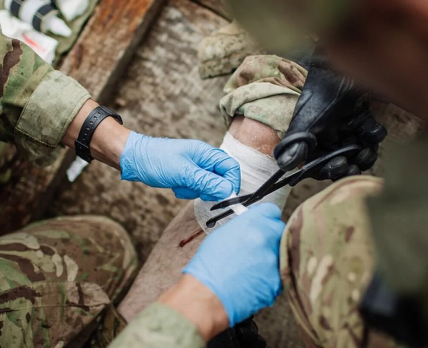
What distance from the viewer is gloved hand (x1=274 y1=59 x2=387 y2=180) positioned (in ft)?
2.90

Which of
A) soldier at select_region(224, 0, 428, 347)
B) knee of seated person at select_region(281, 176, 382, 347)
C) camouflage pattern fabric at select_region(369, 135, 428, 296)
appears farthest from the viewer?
knee of seated person at select_region(281, 176, 382, 347)

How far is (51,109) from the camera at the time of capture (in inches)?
46.9

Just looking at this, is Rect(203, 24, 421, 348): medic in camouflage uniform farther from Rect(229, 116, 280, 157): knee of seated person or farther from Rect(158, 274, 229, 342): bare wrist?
Rect(229, 116, 280, 157): knee of seated person

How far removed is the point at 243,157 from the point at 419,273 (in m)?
0.64

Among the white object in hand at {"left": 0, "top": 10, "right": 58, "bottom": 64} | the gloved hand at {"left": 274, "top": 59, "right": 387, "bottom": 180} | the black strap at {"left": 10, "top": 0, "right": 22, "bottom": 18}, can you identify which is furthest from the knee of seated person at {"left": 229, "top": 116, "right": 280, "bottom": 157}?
the black strap at {"left": 10, "top": 0, "right": 22, "bottom": 18}

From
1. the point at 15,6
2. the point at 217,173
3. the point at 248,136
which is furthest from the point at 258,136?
the point at 15,6

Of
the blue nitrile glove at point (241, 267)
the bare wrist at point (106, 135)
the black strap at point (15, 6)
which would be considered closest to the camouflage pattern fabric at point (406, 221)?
the blue nitrile glove at point (241, 267)

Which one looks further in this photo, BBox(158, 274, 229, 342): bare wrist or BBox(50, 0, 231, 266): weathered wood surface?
BBox(50, 0, 231, 266): weathered wood surface

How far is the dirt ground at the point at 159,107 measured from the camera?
1642 millimetres

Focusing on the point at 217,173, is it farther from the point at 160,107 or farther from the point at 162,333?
the point at 160,107

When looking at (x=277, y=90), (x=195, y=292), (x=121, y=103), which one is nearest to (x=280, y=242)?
(x=195, y=292)

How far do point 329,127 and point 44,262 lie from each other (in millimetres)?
873

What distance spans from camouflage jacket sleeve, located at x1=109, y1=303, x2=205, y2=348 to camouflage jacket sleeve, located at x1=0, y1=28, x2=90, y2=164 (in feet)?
2.24

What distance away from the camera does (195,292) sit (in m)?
0.79
